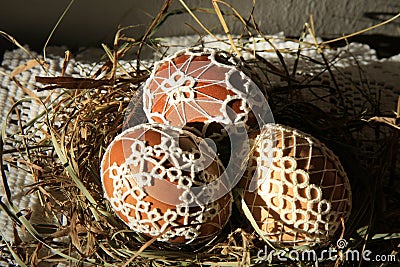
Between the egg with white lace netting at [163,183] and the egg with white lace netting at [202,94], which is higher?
the egg with white lace netting at [202,94]

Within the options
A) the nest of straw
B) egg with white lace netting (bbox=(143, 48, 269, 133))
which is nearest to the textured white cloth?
the nest of straw

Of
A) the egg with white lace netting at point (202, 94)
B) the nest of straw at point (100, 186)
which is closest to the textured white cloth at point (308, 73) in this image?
the nest of straw at point (100, 186)

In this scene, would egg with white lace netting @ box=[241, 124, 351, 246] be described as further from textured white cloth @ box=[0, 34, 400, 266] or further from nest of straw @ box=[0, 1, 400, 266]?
textured white cloth @ box=[0, 34, 400, 266]

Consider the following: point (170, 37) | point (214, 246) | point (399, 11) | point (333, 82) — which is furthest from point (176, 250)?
point (399, 11)

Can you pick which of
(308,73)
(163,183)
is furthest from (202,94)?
(308,73)

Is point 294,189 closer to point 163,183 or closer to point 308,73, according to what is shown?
point 163,183

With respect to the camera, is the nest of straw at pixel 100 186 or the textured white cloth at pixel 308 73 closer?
the nest of straw at pixel 100 186

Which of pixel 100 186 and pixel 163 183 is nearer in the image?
pixel 163 183

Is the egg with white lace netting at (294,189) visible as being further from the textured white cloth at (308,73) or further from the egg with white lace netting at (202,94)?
the textured white cloth at (308,73)
